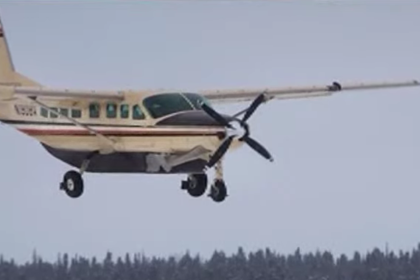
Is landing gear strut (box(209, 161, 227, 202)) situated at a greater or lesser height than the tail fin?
lesser

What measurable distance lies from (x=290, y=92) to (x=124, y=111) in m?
9.42

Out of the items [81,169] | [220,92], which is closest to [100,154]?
[81,169]

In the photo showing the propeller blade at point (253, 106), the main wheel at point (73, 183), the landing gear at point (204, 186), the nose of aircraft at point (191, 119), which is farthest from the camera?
the main wheel at point (73, 183)

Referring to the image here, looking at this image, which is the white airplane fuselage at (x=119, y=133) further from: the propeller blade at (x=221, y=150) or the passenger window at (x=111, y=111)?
the propeller blade at (x=221, y=150)

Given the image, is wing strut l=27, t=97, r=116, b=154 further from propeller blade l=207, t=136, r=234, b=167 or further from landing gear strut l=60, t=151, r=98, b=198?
propeller blade l=207, t=136, r=234, b=167

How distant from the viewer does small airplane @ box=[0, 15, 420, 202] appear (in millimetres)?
79125

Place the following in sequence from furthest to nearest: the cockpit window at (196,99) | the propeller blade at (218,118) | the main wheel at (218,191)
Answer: the cockpit window at (196,99) → the main wheel at (218,191) → the propeller blade at (218,118)

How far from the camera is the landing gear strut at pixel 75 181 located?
83.9 metres

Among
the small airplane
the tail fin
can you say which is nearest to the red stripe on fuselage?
the small airplane

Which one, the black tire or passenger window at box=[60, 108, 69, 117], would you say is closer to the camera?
the black tire

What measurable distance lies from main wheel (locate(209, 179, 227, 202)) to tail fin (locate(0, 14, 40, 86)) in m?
15.3

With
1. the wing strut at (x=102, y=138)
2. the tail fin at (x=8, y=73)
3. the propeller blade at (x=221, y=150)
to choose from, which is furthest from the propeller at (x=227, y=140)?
the tail fin at (x=8, y=73)

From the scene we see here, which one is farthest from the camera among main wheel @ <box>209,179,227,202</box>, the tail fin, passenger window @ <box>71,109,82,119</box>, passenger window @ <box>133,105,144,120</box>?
the tail fin

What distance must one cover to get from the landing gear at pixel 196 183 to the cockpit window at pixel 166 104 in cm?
367
